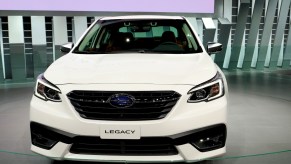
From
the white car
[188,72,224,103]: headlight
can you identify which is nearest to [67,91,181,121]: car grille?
the white car

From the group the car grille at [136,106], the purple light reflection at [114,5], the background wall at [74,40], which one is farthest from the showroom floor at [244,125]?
the purple light reflection at [114,5]

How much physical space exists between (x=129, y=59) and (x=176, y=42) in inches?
37.4

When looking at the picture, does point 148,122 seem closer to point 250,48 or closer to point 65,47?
point 65,47

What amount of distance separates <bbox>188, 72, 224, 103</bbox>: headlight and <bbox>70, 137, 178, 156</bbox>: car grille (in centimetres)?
36

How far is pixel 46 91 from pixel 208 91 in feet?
4.00

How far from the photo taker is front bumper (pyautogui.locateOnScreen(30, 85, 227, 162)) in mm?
2625

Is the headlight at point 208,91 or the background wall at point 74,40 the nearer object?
the headlight at point 208,91

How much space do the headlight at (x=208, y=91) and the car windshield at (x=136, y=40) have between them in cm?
90

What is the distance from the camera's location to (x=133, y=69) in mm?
2977

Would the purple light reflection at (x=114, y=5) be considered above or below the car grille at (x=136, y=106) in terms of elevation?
above

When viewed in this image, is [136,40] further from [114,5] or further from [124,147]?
[114,5]

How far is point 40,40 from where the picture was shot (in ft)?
37.4

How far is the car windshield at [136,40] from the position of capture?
3.90m

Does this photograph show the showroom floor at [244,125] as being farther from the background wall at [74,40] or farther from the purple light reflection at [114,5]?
the purple light reflection at [114,5]
